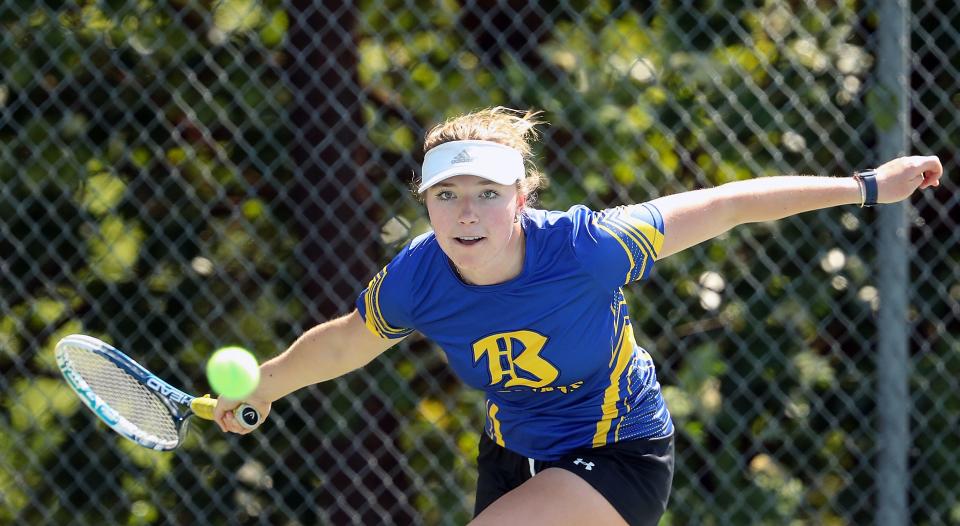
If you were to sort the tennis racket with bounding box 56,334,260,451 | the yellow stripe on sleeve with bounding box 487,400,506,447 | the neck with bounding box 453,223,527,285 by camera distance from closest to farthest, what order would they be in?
the neck with bounding box 453,223,527,285 < the yellow stripe on sleeve with bounding box 487,400,506,447 < the tennis racket with bounding box 56,334,260,451

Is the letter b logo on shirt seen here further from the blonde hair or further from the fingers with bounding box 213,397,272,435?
the fingers with bounding box 213,397,272,435

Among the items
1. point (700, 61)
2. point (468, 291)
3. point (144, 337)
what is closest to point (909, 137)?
point (700, 61)

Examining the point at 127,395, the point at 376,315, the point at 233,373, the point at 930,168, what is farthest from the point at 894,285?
the point at 127,395

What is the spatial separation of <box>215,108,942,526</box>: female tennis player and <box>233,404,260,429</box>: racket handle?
0.38ft

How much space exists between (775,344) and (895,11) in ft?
3.54

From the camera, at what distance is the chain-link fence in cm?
423

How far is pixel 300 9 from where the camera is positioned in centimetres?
426

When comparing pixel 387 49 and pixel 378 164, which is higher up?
pixel 387 49

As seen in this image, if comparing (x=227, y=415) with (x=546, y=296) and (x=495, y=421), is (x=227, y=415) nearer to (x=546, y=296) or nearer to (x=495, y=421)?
(x=495, y=421)

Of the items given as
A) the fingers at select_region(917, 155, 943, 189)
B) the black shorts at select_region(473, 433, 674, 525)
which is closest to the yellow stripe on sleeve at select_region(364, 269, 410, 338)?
the black shorts at select_region(473, 433, 674, 525)

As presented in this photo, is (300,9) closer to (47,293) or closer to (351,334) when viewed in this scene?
(47,293)

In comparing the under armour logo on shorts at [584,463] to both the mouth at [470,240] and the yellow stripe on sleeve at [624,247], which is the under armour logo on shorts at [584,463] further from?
the mouth at [470,240]

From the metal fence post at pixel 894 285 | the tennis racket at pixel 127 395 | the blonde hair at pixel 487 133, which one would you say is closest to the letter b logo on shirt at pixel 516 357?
the blonde hair at pixel 487 133

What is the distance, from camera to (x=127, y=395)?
3.60 metres
